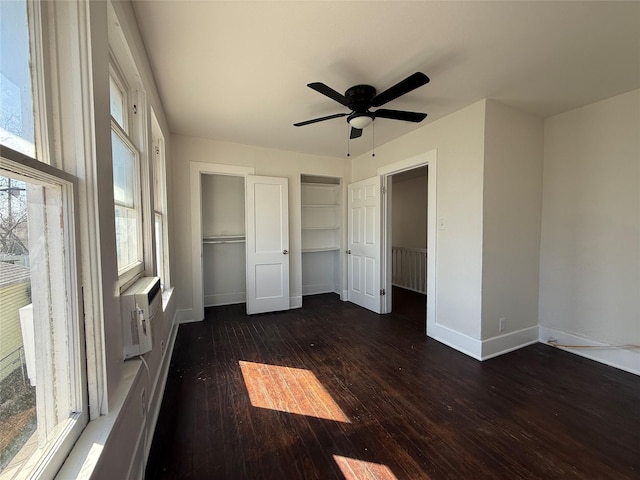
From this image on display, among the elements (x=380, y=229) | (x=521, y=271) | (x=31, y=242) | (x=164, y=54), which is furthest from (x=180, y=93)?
(x=521, y=271)

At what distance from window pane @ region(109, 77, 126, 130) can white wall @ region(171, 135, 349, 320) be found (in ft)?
6.11

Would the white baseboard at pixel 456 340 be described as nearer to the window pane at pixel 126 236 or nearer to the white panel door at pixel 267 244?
the white panel door at pixel 267 244

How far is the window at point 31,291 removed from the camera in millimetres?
678

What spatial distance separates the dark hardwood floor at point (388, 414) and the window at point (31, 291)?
90cm

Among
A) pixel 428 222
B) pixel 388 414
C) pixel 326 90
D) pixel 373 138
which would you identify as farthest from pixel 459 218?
pixel 388 414

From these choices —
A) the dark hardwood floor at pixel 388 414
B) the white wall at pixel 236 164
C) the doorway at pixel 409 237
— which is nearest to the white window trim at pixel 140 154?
the dark hardwood floor at pixel 388 414

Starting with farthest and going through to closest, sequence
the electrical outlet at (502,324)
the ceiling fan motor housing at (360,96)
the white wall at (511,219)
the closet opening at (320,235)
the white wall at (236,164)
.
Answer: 1. the closet opening at (320,235)
2. the white wall at (236,164)
3. the electrical outlet at (502,324)
4. the white wall at (511,219)
5. the ceiling fan motor housing at (360,96)

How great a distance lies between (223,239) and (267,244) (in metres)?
0.96

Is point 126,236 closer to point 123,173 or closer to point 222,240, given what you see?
point 123,173

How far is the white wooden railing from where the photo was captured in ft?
17.0

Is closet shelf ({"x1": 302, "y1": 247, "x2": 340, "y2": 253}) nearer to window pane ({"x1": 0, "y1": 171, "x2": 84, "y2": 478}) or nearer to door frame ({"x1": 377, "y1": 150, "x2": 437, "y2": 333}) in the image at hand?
door frame ({"x1": 377, "y1": 150, "x2": 437, "y2": 333})

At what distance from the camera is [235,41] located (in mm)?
1751

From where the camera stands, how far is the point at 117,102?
1.64m

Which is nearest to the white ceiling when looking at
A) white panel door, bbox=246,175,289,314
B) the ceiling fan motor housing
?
the ceiling fan motor housing
